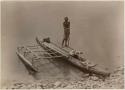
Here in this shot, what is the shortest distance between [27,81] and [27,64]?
9 centimetres

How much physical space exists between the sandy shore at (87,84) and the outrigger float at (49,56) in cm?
3

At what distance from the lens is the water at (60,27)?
65.8 inches

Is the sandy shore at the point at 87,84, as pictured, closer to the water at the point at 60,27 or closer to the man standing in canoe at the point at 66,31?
the water at the point at 60,27

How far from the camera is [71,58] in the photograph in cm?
171

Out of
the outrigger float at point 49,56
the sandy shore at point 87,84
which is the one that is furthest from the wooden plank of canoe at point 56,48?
the sandy shore at point 87,84

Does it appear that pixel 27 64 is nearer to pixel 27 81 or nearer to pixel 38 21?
pixel 27 81

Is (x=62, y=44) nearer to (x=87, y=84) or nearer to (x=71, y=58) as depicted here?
(x=71, y=58)

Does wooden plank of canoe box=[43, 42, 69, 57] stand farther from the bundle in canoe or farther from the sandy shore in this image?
the sandy shore

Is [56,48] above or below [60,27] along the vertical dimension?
below

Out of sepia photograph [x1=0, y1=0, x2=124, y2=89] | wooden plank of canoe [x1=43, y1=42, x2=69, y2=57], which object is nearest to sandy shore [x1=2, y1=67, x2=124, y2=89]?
sepia photograph [x1=0, y1=0, x2=124, y2=89]

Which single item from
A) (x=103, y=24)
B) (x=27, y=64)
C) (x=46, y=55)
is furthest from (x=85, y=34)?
(x=27, y=64)

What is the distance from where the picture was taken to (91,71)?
64.7 inches

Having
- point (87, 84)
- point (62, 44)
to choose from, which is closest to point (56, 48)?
point (62, 44)

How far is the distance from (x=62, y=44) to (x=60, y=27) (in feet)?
0.29
